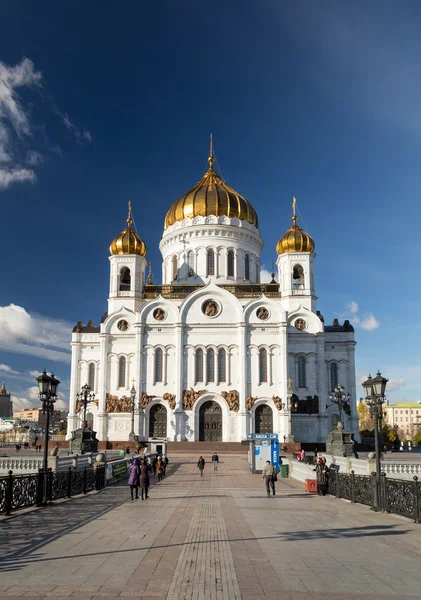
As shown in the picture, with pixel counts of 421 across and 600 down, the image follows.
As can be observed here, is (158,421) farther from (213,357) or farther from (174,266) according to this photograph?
(174,266)

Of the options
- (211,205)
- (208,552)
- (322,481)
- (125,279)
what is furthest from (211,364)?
(208,552)

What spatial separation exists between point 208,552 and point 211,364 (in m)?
37.1

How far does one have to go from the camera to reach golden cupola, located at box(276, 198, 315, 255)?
48906 mm

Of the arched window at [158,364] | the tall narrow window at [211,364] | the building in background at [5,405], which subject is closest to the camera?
the tall narrow window at [211,364]

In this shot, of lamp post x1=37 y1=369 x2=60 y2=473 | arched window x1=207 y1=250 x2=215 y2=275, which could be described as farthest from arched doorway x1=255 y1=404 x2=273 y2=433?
lamp post x1=37 y1=369 x2=60 y2=473

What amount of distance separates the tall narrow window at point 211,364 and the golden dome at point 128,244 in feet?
37.4

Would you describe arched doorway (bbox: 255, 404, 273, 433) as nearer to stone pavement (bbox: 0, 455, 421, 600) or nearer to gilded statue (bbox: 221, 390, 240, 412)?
gilded statue (bbox: 221, 390, 240, 412)

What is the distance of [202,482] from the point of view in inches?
866

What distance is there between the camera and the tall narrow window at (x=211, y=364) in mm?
45625

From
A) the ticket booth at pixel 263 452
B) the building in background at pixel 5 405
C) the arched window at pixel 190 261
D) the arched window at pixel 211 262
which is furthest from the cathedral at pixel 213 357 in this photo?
the building in background at pixel 5 405

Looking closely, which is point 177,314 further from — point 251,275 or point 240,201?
point 240,201

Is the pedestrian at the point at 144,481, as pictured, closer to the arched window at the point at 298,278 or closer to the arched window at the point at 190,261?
the arched window at the point at 298,278

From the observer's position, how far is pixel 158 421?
45.3 metres

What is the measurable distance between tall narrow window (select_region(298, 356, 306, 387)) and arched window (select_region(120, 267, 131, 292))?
16255 millimetres
